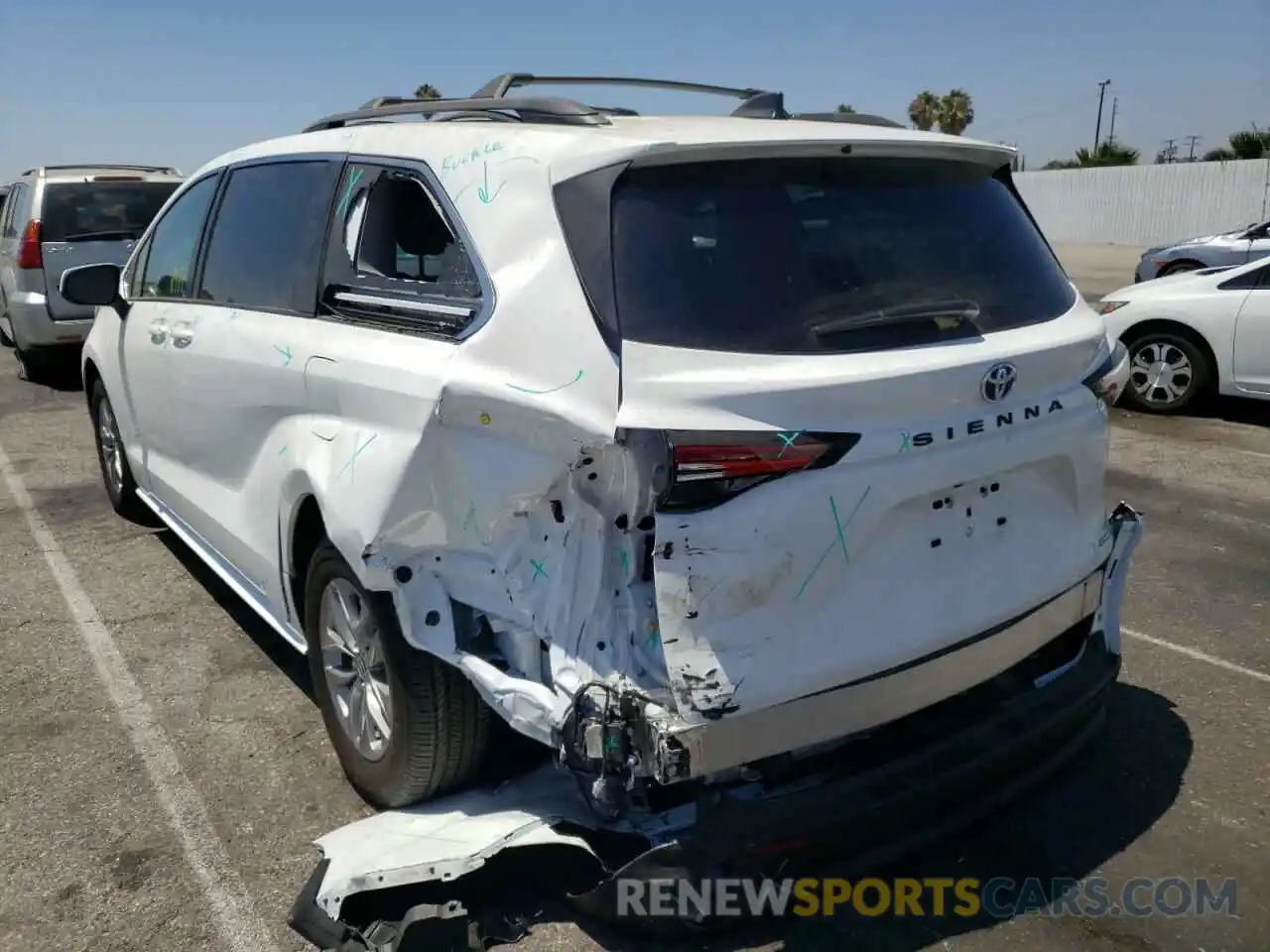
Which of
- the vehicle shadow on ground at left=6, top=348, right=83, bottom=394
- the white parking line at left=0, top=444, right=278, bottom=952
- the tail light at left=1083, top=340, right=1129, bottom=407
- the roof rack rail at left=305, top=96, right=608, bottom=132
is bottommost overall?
the white parking line at left=0, top=444, right=278, bottom=952

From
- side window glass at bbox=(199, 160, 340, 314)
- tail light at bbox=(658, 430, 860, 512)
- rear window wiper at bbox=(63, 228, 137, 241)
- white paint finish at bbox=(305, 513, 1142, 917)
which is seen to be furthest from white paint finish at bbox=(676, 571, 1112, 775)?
rear window wiper at bbox=(63, 228, 137, 241)

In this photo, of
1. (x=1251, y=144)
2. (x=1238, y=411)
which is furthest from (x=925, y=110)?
(x=1238, y=411)

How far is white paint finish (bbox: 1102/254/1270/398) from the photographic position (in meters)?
8.07

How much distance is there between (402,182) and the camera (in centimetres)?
309

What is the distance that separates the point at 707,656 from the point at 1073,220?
3566 cm

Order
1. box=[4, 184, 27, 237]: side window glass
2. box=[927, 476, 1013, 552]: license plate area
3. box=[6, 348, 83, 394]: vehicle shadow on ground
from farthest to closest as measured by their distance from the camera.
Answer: box=[4, 184, 27, 237]: side window glass, box=[6, 348, 83, 394]: vehicle shadow on ground, box=[927, 476, 1013, 552]: license plate area

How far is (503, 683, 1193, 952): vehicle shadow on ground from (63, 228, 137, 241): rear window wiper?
9.63m

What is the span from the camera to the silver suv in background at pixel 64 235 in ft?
33.3

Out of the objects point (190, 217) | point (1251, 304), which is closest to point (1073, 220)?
point (1251, 304)

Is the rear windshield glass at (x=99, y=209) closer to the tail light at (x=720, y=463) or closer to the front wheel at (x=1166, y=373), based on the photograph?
the front wheel at (x=1166, y=373)

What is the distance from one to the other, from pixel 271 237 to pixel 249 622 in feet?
5.98

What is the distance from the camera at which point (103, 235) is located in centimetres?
1037

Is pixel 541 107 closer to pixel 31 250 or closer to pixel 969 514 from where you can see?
pixel 969 514

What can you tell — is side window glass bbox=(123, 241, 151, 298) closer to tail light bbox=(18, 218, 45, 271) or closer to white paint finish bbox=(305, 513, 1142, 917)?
white paint finish bbox=(305, 513, 1142, 917)
